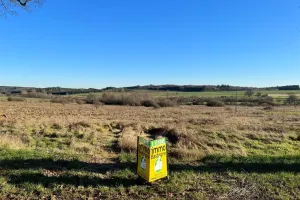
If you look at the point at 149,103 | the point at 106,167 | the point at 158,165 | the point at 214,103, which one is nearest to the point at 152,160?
the point at 158,165

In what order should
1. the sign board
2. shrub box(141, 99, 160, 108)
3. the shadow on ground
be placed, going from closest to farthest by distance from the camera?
the sign board < the shadow on ground < shrub box(141, 99, 160, 108)

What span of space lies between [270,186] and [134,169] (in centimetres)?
297

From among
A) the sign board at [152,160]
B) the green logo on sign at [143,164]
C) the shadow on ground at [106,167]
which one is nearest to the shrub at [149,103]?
the shadow on ground at [106,167]

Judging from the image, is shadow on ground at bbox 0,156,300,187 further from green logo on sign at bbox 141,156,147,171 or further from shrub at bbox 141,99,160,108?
shrub at bbox 141,99,160,108

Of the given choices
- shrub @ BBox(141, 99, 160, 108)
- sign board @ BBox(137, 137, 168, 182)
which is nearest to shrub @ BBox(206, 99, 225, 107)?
shrub @ BBox(141, 99, 160, 108)

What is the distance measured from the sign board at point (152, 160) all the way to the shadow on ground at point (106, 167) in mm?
359

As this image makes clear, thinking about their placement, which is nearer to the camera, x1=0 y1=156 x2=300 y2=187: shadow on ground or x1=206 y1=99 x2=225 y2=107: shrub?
x1=0 y1=156 x2=300 y2=187: shadow on ground

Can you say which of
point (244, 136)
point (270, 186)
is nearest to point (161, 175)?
point (270, 186)

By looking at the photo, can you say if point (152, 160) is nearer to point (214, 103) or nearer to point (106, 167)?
point (106, 167)

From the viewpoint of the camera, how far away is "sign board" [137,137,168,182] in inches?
203

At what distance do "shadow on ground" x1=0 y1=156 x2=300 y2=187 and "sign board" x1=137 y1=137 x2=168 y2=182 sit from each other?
359 millimetres

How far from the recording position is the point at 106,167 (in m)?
6.48

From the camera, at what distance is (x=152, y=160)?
205 inches

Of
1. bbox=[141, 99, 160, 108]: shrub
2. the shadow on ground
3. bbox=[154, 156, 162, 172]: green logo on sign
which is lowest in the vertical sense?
bbox=[141, 99, 160, 108]: shrub
